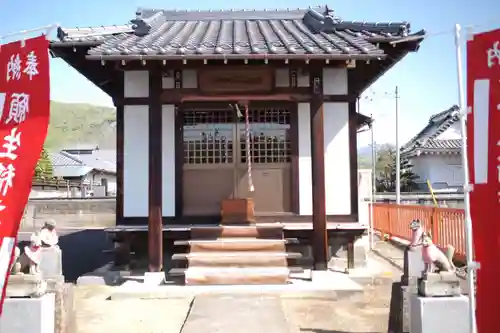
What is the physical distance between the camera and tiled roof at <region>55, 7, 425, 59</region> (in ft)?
27.3

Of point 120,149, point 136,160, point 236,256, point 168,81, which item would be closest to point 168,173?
point 136,160

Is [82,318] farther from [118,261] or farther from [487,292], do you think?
[487,292]

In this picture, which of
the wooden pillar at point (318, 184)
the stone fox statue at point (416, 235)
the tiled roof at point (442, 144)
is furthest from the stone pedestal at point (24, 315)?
the tiled roof at point (442, 144)

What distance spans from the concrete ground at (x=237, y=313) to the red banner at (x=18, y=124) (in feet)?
9.04

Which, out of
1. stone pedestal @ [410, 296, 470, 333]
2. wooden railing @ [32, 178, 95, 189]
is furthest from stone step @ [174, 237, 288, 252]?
wooden railing @ [32, 178, 95, 189]

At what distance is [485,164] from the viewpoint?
3.80m

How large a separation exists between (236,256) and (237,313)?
2073mm

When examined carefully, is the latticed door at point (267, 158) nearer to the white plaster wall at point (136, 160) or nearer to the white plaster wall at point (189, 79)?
the white plaster wall at point (189, 79)

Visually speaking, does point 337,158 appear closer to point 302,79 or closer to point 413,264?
point 302,79

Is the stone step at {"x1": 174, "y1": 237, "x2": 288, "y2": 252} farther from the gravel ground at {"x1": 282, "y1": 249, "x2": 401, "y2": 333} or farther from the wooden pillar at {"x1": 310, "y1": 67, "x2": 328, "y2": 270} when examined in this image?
the gravel ground at {"x1": 282, "y1": 249, "x2": 401, "y2": 333}

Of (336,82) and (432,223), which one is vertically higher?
(336,82)

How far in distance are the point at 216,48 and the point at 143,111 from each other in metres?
2.31

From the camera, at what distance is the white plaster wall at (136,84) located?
9789 mm

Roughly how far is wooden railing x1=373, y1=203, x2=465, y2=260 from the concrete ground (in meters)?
3.32
